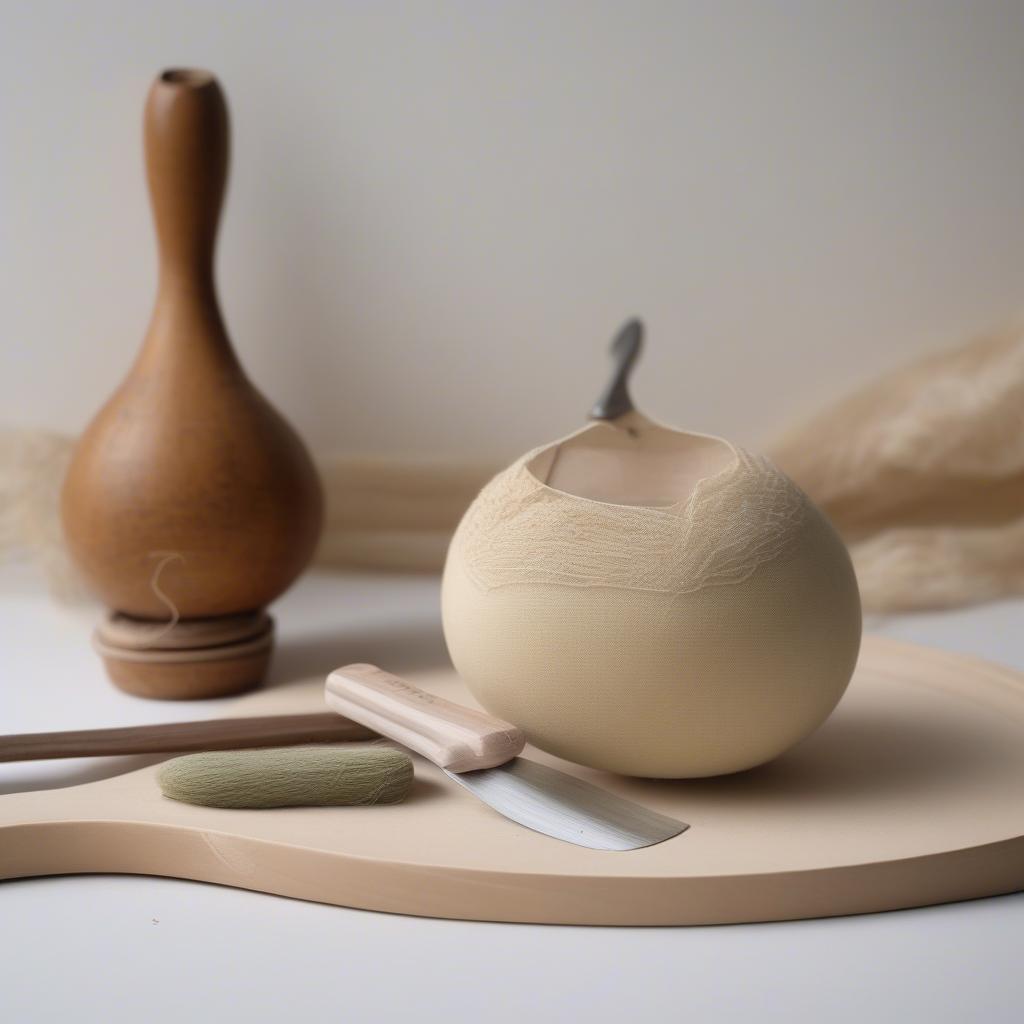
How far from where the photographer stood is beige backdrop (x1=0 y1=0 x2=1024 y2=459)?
1414mm

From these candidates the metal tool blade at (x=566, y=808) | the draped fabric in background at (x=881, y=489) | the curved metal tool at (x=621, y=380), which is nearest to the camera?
the metal tool blade at (x=566, y=808)

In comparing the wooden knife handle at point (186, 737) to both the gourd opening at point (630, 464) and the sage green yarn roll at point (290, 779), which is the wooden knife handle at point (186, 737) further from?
the gourd opening at point (630, 464)

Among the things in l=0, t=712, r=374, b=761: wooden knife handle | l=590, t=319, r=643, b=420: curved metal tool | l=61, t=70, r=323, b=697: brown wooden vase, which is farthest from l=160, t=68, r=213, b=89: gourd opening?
l=0, t=712, r=374, b=761: wooden knife handle

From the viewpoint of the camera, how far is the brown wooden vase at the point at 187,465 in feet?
3.26

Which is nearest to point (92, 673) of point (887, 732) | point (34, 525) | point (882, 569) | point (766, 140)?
point (34, 525)

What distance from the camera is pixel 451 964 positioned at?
2.01ft

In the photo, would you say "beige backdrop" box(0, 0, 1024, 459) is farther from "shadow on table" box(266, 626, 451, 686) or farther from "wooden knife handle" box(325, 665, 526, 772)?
"wooden knife handle" box(325, 665, 526, 772)

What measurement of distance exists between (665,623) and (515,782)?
0.12 m

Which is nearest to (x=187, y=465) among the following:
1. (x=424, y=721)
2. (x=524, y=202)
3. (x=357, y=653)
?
(x=357, y=653)

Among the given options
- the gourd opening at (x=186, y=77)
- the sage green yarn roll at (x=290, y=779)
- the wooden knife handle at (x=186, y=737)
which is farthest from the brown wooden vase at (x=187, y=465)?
the sage green yarn roll at (x=290, y=779)

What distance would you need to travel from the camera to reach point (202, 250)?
1.05 metres

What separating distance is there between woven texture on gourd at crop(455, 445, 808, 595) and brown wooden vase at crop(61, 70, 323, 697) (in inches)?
11.7

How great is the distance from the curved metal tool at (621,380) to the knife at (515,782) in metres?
0.26

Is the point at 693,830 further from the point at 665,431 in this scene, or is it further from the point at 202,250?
the point at 202,250
